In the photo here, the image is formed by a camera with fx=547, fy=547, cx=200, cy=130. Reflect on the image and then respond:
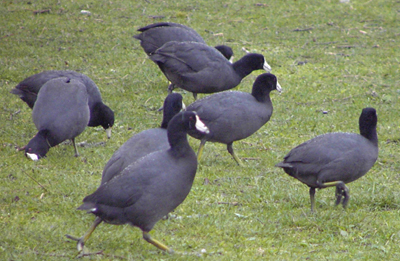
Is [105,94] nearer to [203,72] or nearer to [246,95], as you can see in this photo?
[203,72]

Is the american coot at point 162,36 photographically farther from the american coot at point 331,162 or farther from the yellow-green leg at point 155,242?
the yellow-green leg at point 155,242

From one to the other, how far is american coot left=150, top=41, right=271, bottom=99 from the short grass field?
76 centimetres

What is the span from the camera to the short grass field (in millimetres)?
4383

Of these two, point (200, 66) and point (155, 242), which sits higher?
point (155, 242)

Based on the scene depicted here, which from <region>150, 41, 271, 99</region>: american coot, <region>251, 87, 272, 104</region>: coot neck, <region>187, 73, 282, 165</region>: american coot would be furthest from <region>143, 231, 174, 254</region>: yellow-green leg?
<region>150, 41, 271, 99</region>: american coot

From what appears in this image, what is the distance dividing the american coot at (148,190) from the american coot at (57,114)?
2.21m

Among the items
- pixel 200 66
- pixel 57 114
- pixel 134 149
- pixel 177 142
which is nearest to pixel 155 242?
pixel 177 142

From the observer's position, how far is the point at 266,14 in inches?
518

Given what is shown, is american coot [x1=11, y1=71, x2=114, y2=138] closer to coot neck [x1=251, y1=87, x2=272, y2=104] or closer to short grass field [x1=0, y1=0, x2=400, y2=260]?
short grass field [x1=0, y1=0, x2=400, y2=260]

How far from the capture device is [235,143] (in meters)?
7.31

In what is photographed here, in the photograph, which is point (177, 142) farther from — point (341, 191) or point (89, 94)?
point (89, 94)

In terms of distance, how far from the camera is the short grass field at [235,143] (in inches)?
173

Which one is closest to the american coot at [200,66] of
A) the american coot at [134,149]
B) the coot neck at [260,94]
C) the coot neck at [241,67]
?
the coot neck at [241,67]

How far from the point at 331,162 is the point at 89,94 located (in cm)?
341
